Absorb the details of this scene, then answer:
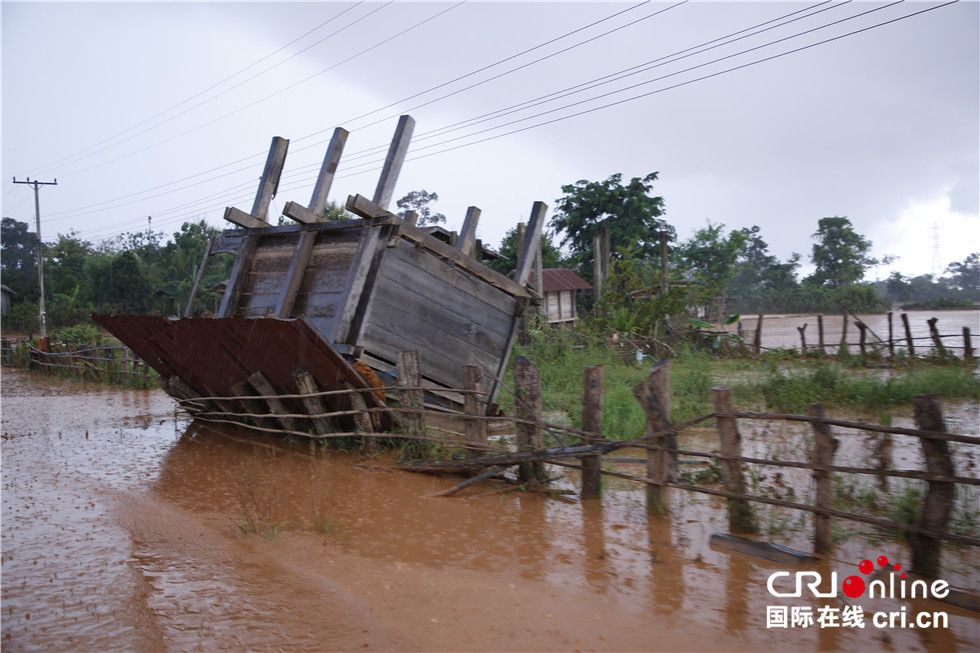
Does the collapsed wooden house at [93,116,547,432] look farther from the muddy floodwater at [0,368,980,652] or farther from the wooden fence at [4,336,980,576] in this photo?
the muddy floodwater at [0,368,980,652]

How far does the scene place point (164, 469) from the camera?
22.9 ft

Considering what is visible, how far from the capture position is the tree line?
17688 mm

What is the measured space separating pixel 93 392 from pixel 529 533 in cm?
1363

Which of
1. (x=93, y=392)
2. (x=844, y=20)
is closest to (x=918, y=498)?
(x=844, y=20)

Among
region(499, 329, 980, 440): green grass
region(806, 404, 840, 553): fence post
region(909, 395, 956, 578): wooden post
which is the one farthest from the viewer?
region(499, 329, 980, 440): green grass

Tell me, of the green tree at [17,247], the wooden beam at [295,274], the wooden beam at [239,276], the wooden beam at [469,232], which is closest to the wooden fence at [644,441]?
the wooden beam at [295,274]

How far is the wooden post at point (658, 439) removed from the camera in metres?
4.92

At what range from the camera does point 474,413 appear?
6082 mm

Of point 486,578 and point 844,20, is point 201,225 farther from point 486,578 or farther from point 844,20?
point 486,578

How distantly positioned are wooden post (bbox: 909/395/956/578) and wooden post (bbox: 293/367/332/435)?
5322mm

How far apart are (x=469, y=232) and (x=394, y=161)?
144 centimetres

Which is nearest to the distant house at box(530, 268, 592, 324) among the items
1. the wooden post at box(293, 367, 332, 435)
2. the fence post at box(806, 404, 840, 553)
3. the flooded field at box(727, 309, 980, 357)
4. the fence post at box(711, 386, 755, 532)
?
the flooded field at box(727, 309, 980, 357)

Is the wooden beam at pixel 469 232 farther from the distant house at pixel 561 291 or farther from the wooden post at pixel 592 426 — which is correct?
the distant house at pixel 561 291

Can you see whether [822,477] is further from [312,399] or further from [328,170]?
[328,170]
